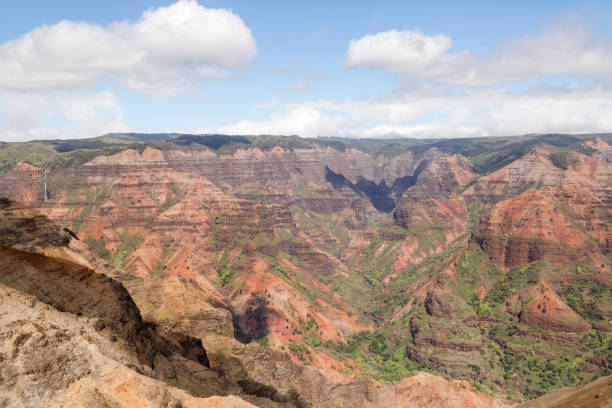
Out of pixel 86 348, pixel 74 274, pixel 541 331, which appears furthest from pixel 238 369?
pixel 541 331

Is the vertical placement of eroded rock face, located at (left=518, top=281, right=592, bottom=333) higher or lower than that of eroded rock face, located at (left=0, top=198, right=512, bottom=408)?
lower

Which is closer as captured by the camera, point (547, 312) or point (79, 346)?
point (79, 346)

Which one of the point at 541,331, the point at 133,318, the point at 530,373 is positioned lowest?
the point at 530,373

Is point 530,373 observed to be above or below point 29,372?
below

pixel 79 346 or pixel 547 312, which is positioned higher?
pixel 79 346

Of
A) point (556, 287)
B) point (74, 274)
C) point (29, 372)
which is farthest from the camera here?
point (556, 287)

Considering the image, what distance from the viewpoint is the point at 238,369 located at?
9312 cm

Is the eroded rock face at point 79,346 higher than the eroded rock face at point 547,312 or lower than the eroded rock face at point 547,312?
higher

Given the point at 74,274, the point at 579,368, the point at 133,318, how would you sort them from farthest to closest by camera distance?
the point at 579,368
the point at 133,318
the point at 74,274

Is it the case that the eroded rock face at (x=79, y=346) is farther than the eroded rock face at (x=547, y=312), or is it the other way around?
the eroded rock face at (x=547, y=312)

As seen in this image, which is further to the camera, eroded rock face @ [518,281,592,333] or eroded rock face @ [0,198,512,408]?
eroded rock face @ [518,281,592,333]

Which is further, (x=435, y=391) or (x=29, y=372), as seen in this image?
(x=435, y=391)

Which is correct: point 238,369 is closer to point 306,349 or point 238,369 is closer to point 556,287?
point 306,349

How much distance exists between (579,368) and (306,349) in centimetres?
10286
